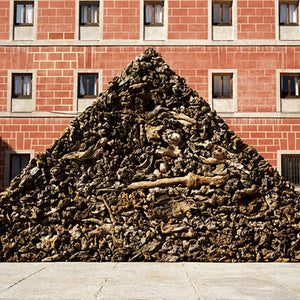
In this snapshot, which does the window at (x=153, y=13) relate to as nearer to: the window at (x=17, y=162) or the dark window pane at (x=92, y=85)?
the dark window pane at (x=92, y=85)

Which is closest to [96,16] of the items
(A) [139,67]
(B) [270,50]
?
(B) [270,50]

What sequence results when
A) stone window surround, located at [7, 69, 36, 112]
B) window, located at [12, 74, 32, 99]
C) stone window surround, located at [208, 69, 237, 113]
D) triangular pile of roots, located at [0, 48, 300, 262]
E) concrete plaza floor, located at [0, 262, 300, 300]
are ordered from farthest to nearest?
window, located at [12, 74, 32, 99], stone window surround, located at [7, 69, 36, 112], stone window surround, located at [208, 69, 237, 113], triangular pile of roots, located at [0, 48, 300, 262], concrete plaza floor, located at [0, 262, 300, 300]

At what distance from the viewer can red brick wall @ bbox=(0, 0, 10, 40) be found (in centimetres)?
1595

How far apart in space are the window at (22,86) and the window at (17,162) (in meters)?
2.11

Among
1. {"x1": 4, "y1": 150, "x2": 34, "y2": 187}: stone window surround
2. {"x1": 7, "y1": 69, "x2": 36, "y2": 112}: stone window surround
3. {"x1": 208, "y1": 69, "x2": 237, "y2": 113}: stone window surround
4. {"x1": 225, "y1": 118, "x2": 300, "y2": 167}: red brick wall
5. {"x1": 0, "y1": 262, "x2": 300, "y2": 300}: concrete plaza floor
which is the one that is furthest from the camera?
{"x1": 7, "y1": 69, "x2": 36, "y2": 112}: stone window surround

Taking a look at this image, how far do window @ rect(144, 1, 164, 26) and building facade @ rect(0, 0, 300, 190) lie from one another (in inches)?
2.2

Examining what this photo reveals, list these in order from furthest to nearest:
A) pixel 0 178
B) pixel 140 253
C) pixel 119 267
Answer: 1. pixel 0 178
2. pixel 140 253
3. pixel 119 267

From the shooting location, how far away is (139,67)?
7.28 m

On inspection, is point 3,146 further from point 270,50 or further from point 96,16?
point 270,50

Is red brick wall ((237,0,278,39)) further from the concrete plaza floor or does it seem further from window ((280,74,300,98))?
the concrete plaza floor

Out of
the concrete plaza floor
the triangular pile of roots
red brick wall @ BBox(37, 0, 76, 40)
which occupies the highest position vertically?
red brick wall @ BBox(37, 0, 76, 40)

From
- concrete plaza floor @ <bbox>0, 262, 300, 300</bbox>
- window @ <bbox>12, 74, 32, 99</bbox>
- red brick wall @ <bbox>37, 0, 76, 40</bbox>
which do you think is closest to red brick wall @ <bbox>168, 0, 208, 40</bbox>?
red brick wall @ <bbox>37, 0, 76, 40</bbox>

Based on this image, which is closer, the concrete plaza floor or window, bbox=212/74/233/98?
the concrete plaza floor

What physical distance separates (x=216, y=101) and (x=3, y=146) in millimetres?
7516
